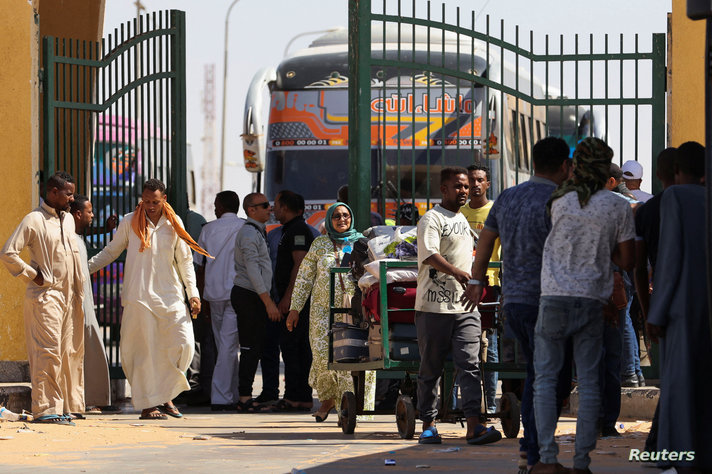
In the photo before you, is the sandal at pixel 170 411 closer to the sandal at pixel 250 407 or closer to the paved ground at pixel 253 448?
the paved ground at pixel 253 448

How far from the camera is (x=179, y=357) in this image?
A: 11750mm

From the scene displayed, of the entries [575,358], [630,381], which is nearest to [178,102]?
[630,381]

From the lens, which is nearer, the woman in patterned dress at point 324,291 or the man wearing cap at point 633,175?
the woman in patterned dress at point 324,291

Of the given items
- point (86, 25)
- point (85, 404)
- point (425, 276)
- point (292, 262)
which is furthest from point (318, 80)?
point (425, 276)

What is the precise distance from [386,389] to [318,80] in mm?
7093

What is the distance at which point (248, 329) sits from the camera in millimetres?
12992

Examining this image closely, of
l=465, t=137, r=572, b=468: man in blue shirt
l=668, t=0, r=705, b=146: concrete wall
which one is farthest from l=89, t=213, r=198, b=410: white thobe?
l=465, t=137, r=572, b=468: man in blue shirt

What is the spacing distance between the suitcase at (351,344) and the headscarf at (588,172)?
10.8 ft

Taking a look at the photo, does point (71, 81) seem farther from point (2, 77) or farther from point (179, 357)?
point (179, 357)

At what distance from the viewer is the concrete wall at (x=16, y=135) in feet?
39.9

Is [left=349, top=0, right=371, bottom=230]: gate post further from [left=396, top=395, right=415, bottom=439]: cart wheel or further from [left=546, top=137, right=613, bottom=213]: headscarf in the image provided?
[left=546, top=137, right=613, bottom=213]: headscarf

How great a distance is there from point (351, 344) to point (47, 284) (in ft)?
7.92

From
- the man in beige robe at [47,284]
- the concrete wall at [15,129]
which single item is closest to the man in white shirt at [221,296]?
the concrete wall at [15,129]

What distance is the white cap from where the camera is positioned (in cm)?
1133
